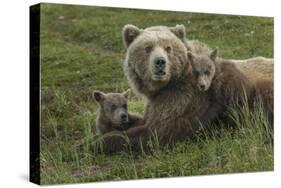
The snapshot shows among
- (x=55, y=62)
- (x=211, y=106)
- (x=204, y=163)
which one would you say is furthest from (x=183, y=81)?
Answer: (x=55, y=62)

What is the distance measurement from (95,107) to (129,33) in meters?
1.13

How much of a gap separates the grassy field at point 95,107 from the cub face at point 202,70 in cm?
40

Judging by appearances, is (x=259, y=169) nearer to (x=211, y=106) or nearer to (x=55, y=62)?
(x=211, y=106)

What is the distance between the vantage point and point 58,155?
8438 millimetres

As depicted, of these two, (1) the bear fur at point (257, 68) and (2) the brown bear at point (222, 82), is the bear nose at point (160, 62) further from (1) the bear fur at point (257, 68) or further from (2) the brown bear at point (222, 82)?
(1) the bear fur at point (257, 68)

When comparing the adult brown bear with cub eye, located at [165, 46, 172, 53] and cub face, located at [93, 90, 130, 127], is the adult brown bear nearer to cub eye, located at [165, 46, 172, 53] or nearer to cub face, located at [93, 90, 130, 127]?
cub eye, located at [165, 46, 172, 53]

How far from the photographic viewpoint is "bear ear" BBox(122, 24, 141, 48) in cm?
888

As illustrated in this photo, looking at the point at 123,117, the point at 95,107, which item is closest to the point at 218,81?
the point at 123,117

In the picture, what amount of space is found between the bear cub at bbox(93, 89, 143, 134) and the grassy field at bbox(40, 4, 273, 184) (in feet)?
0.32

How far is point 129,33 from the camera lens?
8898 millimetres

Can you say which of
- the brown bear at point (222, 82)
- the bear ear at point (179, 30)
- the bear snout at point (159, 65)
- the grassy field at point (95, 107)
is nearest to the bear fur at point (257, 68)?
the brown bear at point (222, 82)

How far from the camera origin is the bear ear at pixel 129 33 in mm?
8883

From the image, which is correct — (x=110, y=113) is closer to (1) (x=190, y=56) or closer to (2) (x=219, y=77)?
(1) (x=190, y=56)

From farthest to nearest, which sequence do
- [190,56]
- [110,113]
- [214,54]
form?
[214,54]
[190,56]
[110,113]
